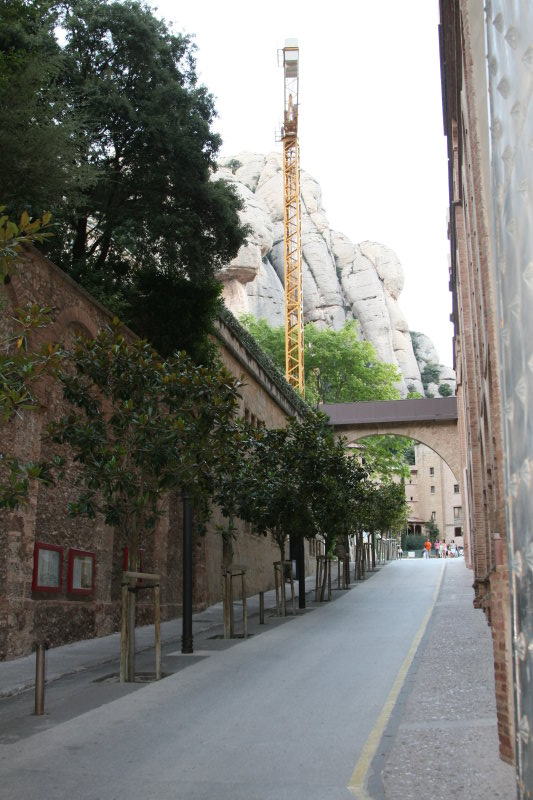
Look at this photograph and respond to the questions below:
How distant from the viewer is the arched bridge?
46.7 meters

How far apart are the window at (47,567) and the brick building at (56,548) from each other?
18 millimetres

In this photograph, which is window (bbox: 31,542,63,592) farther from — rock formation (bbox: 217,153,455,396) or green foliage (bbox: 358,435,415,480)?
rock formation (bbox: 217,153,455,396)

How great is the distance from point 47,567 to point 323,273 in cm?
7857

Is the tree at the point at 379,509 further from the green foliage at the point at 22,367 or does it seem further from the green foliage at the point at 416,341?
the green foliage at the point at 416,341

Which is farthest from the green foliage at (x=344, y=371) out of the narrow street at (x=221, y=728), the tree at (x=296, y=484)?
the narrow street at (x=221, y=728)

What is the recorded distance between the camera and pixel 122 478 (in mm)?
12820

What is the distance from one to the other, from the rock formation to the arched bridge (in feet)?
108

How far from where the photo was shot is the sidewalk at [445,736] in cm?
638

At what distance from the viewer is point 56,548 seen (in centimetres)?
1619

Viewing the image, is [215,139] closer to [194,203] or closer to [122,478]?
[194,203]

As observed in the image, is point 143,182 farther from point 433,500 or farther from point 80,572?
point 433,500

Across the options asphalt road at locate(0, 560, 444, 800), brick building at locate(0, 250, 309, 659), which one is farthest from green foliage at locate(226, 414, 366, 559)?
asphalt road at locate(0, 560, 444, 800)

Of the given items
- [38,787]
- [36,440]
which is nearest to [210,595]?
[36,440]

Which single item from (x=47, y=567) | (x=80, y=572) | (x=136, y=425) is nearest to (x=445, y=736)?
(x=136, y=425)
